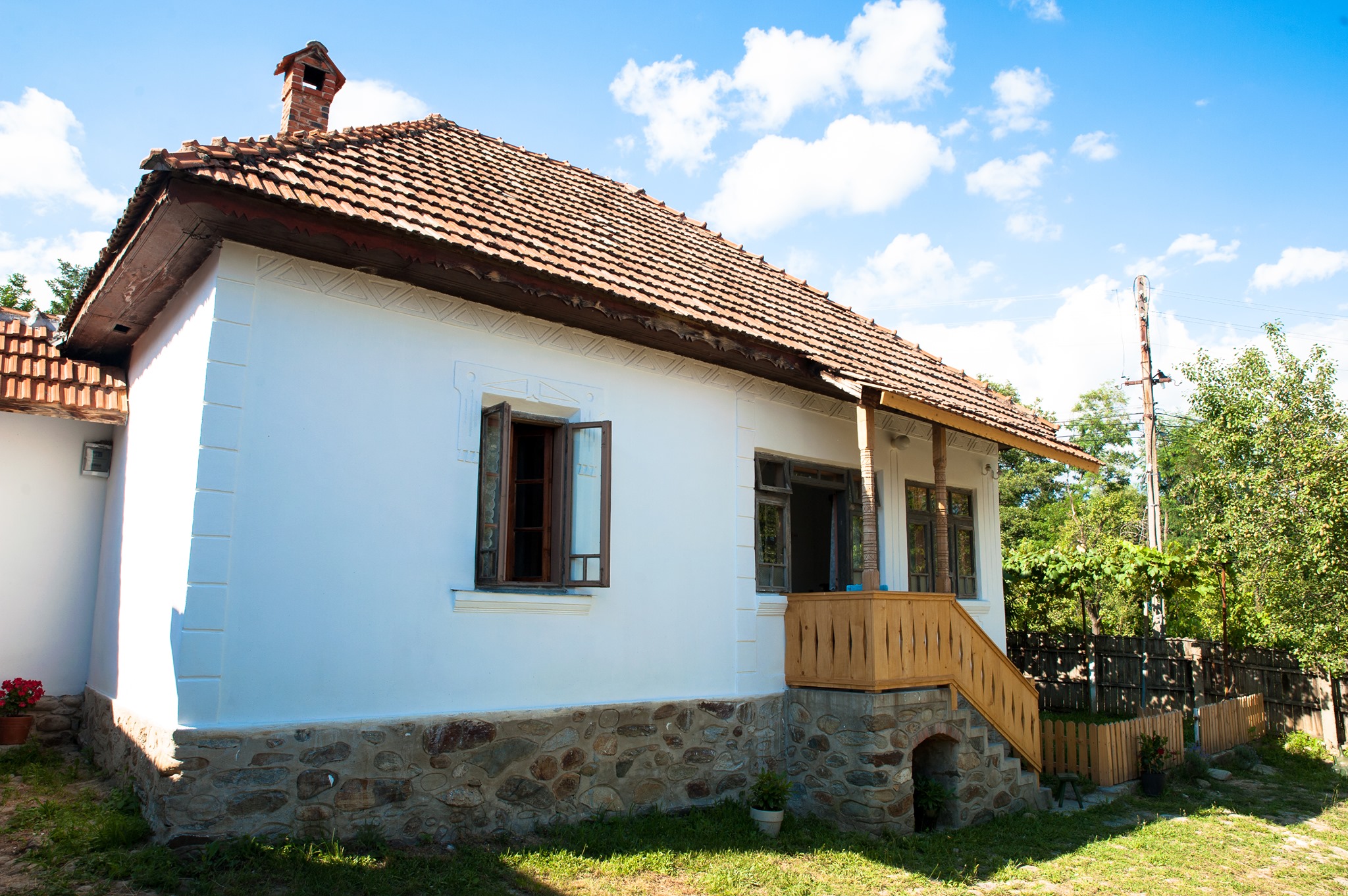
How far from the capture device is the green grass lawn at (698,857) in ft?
15.5

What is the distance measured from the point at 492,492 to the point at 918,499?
5998 mm

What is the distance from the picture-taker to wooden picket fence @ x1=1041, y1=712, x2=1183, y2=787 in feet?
32.1

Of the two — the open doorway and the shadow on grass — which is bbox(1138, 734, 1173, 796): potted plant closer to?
the shadow on grass

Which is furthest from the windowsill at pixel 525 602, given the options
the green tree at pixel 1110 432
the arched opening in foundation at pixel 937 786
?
the green tree at pixel 1110 432

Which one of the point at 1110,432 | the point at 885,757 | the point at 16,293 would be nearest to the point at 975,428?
the point at 885,757

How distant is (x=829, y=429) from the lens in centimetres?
937

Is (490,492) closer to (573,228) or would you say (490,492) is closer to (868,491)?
(573,228)

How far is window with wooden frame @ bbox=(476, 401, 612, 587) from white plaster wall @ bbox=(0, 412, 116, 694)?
452 cm

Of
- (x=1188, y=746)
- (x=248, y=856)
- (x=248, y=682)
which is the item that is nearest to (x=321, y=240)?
(x=248, y=682)

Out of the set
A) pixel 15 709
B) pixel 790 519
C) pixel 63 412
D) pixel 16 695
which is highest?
pixel 63 412

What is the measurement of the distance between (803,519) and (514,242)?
24.8 feet

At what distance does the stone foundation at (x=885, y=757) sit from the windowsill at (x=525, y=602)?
2.65 meters

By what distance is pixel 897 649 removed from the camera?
25.3 feet

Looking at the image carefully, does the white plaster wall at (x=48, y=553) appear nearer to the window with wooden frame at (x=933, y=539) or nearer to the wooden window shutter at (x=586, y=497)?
the wooden window shutter at (x=586, y=497)
